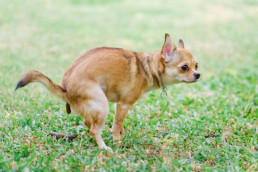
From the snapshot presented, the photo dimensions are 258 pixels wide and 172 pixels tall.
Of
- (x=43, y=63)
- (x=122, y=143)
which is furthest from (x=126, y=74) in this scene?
(x=43, y=63)

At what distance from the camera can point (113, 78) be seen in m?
5.21

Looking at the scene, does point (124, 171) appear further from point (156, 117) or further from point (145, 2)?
point (145, 2)

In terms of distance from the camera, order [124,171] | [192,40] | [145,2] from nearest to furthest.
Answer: [124,171] < [192,40] < [145,2]

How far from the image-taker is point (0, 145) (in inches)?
196

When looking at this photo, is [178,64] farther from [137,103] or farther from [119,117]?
[137,103]

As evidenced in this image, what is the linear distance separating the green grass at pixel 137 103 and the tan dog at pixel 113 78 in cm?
52

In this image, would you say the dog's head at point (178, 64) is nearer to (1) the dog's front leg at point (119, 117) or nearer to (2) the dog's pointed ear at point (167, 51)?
(2) the dog's pointed ear at point (167, 51)

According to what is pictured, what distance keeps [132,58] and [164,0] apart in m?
15.4

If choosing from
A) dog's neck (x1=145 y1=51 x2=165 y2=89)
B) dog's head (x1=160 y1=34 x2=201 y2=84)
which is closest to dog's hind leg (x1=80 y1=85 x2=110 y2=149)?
dog's neck (x1=145 y1=51 x2=165 y2=89)

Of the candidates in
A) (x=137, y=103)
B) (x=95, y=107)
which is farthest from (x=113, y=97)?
(x=137, y=103)

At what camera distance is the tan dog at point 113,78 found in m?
4.95

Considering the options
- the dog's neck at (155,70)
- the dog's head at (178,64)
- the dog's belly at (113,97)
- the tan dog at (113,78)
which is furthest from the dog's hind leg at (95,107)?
the dog's head at (178,64)

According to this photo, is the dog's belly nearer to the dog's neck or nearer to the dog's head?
the dog's neck

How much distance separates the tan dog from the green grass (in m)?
0.52
